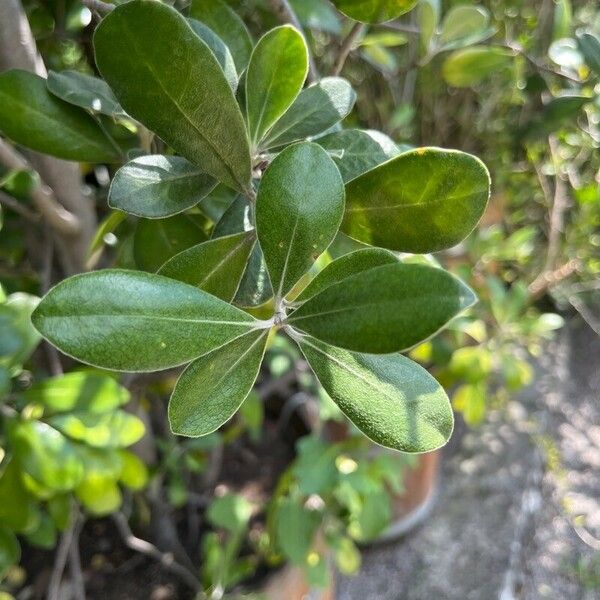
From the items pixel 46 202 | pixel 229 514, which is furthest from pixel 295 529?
pixel 46 202

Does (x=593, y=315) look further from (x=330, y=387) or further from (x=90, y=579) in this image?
(x=330, y=387)

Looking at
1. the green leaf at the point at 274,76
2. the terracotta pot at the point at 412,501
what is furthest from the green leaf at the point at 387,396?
the terracotta pot at the point at 412,501

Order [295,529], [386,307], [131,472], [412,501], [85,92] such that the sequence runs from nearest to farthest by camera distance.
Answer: [386,307]
[85,92]
[131,472]
[295,529]
[412,501]

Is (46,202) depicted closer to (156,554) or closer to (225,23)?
(225,23)

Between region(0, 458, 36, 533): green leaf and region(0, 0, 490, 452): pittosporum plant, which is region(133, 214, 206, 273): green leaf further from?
region(0, 458, 36, 533): green leaf

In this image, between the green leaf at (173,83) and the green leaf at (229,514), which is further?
the green leaf at (229,514)

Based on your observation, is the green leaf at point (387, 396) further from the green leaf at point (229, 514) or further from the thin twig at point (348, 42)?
the green leaf at point (229, 514)

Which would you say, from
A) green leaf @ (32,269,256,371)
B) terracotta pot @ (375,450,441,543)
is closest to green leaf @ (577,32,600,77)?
green leaf @ (32,269,256,371)

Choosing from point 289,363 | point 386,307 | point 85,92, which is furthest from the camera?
point 289,363
